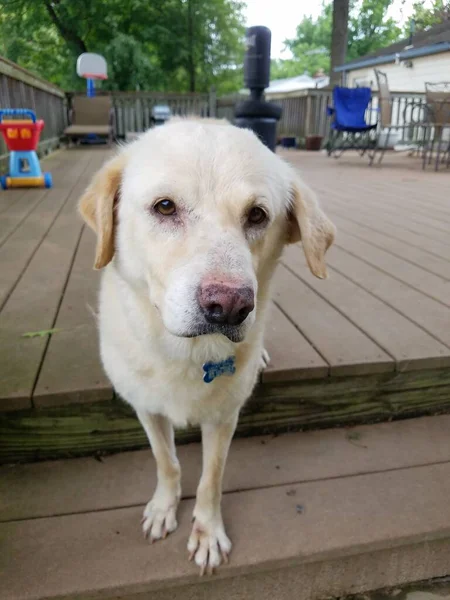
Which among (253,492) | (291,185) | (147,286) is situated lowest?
(253,492)

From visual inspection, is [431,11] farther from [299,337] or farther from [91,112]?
[299,337]

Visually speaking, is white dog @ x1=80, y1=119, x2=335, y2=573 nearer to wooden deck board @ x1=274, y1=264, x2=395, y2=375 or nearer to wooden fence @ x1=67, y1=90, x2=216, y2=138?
wooden deck board @ x1=274, y1=264, x2=395, y2=375

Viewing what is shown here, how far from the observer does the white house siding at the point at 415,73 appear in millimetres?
14164

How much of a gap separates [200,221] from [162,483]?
818 mm

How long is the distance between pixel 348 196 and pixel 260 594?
14.5ft

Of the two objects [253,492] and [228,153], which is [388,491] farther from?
[228,153]

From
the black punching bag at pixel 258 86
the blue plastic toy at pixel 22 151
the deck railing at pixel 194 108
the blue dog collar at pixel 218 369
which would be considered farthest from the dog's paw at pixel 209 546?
the deck railing at pixel 194 108

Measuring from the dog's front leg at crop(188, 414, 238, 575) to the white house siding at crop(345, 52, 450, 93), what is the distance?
1379cm

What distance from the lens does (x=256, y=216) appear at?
1285 millimetres

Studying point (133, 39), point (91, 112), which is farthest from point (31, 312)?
point (133, 39)

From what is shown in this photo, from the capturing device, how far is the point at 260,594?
1.38 metres

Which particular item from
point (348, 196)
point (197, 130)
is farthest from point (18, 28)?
point (197, 130)

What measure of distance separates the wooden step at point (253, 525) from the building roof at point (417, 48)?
49.3 feet

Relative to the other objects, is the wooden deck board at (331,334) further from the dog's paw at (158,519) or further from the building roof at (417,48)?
the building roof at (417,48)
